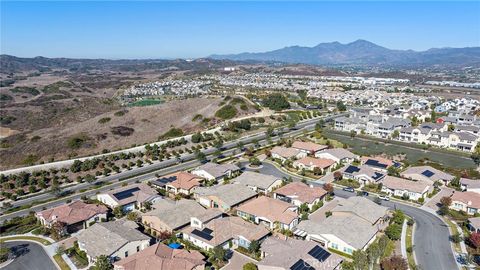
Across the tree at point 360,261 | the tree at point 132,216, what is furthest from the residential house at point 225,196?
the tree at point 360,261

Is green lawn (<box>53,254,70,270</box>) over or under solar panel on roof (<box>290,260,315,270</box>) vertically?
under

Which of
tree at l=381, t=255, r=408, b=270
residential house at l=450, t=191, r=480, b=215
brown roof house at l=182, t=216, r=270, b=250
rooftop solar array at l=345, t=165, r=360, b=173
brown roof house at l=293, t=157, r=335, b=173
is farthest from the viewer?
brown roof house at l=293, t=157, r=335, b=173

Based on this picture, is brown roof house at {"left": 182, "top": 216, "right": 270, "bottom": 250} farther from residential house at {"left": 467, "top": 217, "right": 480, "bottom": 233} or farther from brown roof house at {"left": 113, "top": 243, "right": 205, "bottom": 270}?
residential house at {"left": 467, "top": 217, "right": 480, "bottom": 233}

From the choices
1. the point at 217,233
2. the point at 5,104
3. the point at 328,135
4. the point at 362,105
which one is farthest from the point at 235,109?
the point at 5,104

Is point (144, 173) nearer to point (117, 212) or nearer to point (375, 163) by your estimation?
point (117, 212)

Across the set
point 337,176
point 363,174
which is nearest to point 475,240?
point 363,174

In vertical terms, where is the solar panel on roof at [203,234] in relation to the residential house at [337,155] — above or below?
above

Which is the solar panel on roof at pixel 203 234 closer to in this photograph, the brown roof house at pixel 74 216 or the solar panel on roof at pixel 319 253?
the solar panel on roof at pixel 319 253

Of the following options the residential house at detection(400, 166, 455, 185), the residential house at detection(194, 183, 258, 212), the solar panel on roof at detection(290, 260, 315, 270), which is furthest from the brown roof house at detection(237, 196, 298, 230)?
the residential house at detection(400, 166, 455, 185)
